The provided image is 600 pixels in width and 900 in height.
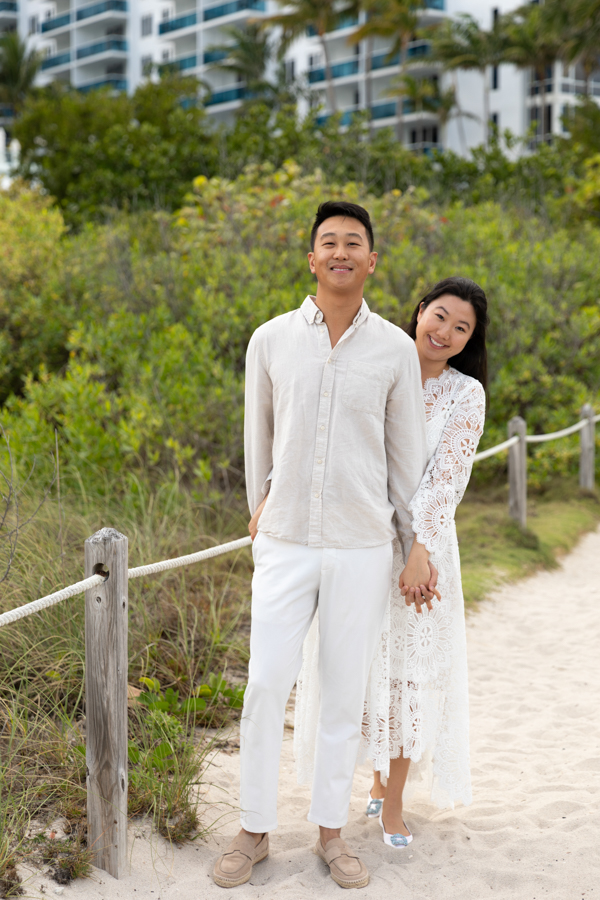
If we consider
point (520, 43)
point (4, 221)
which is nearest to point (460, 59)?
point (520, 43)

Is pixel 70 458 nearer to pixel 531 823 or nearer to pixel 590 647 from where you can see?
pixel 590 647

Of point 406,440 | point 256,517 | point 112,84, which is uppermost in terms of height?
point 112,84

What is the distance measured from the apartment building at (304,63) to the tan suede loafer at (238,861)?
32.3 metres

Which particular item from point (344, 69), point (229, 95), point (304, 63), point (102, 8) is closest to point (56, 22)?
point (102, 8)

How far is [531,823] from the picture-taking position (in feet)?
10.5

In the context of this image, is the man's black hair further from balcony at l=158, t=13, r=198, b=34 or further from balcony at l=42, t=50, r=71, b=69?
balcony at l=42, t=50, r=71, b=69

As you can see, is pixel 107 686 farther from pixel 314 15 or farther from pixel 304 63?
pixel 304 63

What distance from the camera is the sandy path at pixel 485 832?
2.74m

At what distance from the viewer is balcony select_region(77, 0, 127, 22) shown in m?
48.1

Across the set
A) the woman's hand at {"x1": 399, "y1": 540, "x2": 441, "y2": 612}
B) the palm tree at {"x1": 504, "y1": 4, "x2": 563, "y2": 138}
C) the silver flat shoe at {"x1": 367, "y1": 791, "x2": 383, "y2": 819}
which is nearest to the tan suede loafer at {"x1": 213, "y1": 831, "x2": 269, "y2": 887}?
the silver flat shoe at {"x1": 367, "y1": 791, "x2": 383, "y2": 819}

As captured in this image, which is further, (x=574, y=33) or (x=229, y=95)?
(x=229, y=95)

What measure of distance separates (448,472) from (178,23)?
50.5 meters

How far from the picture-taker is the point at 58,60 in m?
50.8

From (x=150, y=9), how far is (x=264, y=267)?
48254 millimetres
